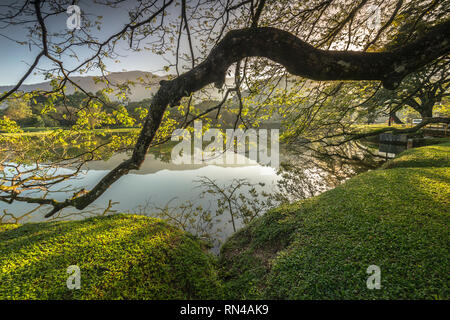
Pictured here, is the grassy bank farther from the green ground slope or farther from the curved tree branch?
the curved tree branch

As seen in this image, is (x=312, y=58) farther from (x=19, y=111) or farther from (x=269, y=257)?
(x=19, y=111)

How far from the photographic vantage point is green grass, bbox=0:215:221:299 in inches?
63.8

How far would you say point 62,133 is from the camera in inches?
177

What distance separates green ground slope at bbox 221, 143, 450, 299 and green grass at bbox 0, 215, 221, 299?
0.62m

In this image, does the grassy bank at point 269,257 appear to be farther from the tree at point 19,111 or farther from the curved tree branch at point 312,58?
the tree at point 19,111

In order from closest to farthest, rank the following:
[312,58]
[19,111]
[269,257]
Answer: [312,58] → [269,257] → [19,111]

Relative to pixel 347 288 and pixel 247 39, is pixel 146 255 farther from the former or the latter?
pixel 247 39

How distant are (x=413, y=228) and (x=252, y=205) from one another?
5.13 metres

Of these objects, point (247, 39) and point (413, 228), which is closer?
point (247, 39)

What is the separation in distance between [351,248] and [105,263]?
9.73ft

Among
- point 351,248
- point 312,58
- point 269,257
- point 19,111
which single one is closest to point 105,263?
point 269,257

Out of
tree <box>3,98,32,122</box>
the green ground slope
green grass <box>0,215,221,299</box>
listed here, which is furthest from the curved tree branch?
tree <box>3,98,32,122</box>

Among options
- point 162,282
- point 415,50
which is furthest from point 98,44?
point 415,50

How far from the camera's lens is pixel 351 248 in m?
1.94
